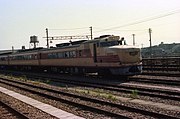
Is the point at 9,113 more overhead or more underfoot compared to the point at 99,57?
more underfoot

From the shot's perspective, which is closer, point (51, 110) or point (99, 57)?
point (51, 110)

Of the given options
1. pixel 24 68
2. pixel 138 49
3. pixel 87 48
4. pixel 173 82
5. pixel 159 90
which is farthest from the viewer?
pixel 24 68

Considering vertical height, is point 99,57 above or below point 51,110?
above

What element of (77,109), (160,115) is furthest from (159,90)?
(160,115)

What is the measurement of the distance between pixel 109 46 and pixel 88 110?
43.4 feet

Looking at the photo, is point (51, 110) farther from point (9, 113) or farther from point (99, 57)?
point (99, 57)

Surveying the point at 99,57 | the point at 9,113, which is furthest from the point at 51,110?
the point at 99,57

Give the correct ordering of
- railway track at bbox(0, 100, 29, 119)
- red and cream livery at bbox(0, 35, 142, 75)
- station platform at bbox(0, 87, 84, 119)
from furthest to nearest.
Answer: red and cream livery at bbox(0, 35, 142, 75) → railway track at bbox(0, 100, 29, 119) → station platform at bbox(0, 87, 84, 119)

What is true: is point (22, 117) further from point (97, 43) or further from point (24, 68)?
point (24, 68)

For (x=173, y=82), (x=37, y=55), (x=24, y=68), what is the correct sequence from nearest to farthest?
(x=173, y=82) < (x=37, y=55) < (x=24, y=68)

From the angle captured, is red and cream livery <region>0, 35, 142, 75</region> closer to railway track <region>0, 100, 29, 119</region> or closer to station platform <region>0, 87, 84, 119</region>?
station platform <region>0, 87, 84, 119</region>

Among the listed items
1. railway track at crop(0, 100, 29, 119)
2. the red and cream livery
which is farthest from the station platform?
the red and cream livery

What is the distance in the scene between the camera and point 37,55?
142 ft

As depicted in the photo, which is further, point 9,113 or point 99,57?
point 99,57
